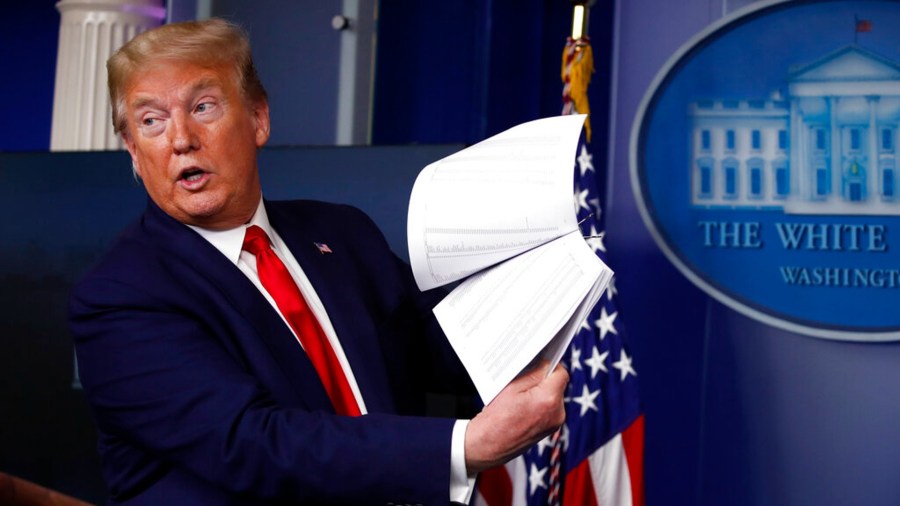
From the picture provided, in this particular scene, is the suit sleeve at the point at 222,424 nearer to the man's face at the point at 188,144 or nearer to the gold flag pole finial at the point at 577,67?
the man's face at the point at 188,144

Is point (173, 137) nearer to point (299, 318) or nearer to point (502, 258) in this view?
point (299, 318)

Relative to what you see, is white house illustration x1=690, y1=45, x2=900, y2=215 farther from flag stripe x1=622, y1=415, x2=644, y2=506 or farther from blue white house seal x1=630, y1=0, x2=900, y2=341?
flag stripe x1=622, y1=415, x2=644, y2=506

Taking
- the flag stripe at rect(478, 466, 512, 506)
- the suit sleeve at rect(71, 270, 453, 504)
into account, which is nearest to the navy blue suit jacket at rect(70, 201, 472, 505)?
the suit sleeve at rect(71, 270, 453, 504)

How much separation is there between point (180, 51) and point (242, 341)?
0.48 meters

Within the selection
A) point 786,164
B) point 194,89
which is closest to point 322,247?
point 194,89

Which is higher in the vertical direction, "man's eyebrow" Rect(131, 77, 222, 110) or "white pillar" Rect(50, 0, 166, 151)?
"white pillar" Rect(50, 0, 166, 151)

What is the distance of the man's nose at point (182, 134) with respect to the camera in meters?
1.51

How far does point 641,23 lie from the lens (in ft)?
9.17

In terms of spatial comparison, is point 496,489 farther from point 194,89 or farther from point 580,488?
point 194,89

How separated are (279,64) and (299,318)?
180 centimetres

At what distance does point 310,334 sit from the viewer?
4.90ft

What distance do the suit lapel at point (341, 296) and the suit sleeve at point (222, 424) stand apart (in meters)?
0.20

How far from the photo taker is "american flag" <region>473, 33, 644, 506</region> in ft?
7.78

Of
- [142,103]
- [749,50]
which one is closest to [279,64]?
[749,50]
